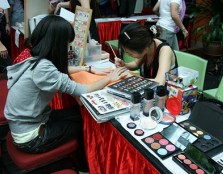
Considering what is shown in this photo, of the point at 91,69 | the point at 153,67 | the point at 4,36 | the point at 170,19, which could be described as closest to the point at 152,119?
the point at 153,67

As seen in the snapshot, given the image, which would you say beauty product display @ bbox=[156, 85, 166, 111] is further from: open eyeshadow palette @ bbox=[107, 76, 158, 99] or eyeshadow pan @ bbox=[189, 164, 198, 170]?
eyeshadow pan @ bbox=[189, 164, 198, 170]

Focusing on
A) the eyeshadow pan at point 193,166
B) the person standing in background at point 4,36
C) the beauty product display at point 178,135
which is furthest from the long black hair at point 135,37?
the person standing in background at point 4,36

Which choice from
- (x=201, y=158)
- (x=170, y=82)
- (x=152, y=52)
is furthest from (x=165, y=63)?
(x=201, y=158)

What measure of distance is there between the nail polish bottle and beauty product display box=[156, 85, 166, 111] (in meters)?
0.10

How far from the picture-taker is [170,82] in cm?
115

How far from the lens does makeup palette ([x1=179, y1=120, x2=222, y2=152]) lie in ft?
2.96

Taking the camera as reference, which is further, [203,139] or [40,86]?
A: [40,86]

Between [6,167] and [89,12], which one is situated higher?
[89,12]

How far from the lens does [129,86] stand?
1281mm

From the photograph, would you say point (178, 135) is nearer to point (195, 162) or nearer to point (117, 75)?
point (195, 162)

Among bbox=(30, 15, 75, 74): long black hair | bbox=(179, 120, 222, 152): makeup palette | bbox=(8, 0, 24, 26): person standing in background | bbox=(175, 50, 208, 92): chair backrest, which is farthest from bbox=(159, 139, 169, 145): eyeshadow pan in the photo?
bbox=(8, 0, 24, 26): person standing in background

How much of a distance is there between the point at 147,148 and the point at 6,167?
1.26 meters

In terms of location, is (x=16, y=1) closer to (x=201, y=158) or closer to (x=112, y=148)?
(x=112, y=148)

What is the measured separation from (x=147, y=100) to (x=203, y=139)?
0.93ft
